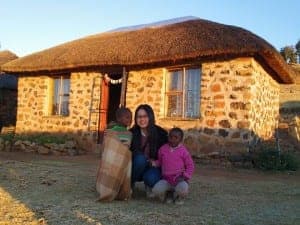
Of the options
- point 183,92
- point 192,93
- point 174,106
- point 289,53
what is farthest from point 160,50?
point 289,53

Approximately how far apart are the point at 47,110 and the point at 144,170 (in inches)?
344

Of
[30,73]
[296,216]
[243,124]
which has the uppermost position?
[30,73]

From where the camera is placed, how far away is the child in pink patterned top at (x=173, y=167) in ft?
15.9

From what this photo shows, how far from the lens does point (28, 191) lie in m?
5.32

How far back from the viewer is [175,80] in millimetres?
10688

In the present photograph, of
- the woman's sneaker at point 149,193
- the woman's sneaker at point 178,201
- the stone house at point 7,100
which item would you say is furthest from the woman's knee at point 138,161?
the stone house at point 7,100

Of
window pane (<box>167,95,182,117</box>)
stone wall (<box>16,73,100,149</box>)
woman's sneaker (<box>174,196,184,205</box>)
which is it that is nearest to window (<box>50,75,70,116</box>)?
stone wall (<box>16,73,100,149</box>)

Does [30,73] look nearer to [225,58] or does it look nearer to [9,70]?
[9,70]

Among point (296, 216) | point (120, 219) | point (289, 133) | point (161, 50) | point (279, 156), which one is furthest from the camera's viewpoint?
point (289, 133)

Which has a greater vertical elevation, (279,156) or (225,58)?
(225,58)

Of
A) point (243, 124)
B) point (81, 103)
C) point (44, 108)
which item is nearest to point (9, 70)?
point (44, 108)

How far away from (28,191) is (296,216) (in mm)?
3220

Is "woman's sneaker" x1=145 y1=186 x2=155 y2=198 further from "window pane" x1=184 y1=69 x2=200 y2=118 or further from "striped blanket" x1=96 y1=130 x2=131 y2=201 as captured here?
"window pane" x1=184 y1=69 x2=200 y2=118

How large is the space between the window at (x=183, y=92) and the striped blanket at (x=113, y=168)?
5.65 meters
